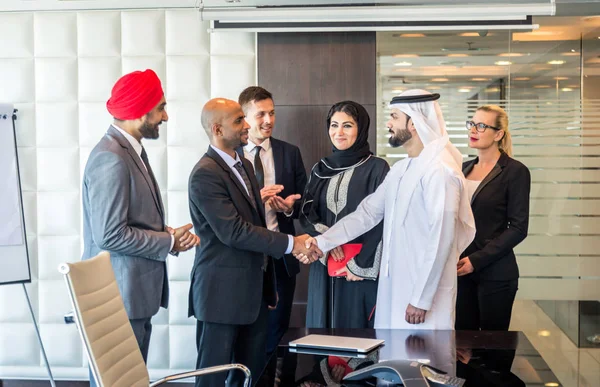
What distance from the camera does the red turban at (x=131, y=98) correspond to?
10.8ft

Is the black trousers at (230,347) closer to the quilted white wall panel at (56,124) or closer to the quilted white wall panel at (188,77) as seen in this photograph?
the quilted white wall panel at (188,77)

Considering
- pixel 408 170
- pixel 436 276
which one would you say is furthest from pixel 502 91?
pixel 436 276

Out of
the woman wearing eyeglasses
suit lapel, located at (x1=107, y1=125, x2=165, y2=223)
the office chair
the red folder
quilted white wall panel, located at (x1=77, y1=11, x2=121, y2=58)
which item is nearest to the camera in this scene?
the office chair

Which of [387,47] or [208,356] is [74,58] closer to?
[387,47]

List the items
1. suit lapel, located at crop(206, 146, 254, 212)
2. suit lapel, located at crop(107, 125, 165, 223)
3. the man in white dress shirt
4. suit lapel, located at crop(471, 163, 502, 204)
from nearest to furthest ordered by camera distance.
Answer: suit lapel, located at crop(107, 125, 165, 223), suit lapel, located at crop(206, 146, 254, 212), suit lapel, located at crop(471, 163, 502, 204), the man in white dress shirt

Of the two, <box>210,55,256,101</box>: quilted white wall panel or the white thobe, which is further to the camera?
<box>210,55,256,101</box>: quilted white wall panel

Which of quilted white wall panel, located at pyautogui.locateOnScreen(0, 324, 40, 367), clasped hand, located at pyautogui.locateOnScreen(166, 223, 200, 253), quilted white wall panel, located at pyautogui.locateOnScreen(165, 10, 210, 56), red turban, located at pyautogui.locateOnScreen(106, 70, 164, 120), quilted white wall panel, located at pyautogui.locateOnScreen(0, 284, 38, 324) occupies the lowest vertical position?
quilted white wall panel, located at pyautogui.locateOnScreen(0, 324, 40, 367)

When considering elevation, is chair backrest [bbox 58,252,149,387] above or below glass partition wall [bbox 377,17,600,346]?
below

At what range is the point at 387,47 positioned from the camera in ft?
16.1

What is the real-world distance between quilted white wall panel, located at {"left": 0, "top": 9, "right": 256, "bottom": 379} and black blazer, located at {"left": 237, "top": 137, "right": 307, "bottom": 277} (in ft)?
2.16

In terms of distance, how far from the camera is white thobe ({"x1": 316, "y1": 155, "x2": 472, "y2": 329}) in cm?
342

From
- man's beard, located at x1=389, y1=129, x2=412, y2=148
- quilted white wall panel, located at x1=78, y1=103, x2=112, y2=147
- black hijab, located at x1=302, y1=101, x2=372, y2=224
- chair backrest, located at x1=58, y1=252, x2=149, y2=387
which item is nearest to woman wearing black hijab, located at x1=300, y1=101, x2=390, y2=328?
black hijab, located at x1=302, y1=101, x2=372, y2=224

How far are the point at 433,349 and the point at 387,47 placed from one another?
9.48 ft

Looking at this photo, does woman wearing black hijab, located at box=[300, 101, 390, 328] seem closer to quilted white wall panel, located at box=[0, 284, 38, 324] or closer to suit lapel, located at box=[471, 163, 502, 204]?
suit lapel, located at box=[471, 163, 502, 204]
